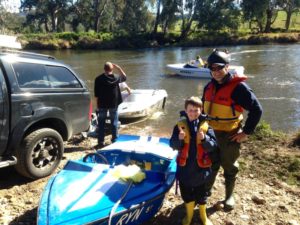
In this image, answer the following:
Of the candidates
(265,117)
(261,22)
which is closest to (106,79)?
(265,117)

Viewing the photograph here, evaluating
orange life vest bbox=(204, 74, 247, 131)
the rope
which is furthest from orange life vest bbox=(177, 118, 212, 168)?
the rope

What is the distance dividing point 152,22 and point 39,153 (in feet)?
187

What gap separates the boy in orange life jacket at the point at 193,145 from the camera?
14.3 feet

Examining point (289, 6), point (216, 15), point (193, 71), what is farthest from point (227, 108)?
point (289, 6)

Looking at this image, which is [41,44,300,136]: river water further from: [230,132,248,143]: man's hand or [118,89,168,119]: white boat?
[230,132,248,143]: man's hand

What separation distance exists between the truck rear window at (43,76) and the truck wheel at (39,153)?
0.71 m

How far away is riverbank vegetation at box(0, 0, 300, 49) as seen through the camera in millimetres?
48938

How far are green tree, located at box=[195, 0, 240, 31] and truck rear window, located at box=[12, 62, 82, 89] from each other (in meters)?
49.7

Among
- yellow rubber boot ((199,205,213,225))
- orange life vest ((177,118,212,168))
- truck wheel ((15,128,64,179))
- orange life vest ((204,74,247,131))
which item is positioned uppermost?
orange life vest ((204,74,247,131))

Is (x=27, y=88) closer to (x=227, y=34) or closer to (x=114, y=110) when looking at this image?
(x=114, y=110)

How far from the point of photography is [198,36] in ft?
172

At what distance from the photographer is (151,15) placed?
199 ft

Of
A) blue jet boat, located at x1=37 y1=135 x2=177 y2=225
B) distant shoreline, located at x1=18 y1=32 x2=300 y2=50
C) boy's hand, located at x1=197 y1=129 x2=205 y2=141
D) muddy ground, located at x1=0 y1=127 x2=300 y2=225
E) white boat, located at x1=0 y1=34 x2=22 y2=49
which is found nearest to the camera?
blue jet boat, located at x1=37 y1=135 x2=177 y2=225

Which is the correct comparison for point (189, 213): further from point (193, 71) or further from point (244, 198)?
point (193, 71)
